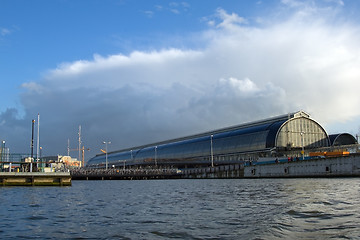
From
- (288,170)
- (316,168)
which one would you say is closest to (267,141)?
(288,170)

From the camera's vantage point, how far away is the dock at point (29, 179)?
61250 millimetres

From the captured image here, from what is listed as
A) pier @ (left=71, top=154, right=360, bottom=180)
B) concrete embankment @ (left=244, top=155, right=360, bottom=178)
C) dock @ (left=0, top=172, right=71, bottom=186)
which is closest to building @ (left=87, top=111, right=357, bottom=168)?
pier @ (left=71, top=154, right=360, bottom=180)

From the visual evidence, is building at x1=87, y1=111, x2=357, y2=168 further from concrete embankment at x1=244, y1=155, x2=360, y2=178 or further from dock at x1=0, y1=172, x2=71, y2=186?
dock at x1=0, y1=172, x2=71, y2=186

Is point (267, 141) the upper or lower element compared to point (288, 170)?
upper

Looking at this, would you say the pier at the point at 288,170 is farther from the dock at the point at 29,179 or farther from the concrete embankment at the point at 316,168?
the dock at the point at 29,179

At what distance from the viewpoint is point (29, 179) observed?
62.1 meters

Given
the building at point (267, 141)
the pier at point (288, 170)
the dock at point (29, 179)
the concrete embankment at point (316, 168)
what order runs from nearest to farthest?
1. the dock at point (29, 179)
2. the concrete embankment at point (316, 168)
3. the pier at point (288, 170)
4. the building at point (267, 141)

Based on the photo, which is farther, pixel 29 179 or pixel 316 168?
pixel 316 168

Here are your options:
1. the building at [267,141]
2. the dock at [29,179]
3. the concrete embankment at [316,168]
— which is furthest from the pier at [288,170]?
the dock at [29,179]

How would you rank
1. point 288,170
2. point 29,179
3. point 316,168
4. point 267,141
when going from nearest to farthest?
1. point 29,179
2. point 316,168
3. point 288,170
4. point 267,141

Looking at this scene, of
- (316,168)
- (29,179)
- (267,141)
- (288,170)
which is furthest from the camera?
(267,141)

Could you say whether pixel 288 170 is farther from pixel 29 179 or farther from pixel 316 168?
pixel 29 179

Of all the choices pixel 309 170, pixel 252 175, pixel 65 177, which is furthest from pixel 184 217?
pixel 252 175

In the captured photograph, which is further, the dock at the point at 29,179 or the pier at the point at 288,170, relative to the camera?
the pier at the point at 288,170
